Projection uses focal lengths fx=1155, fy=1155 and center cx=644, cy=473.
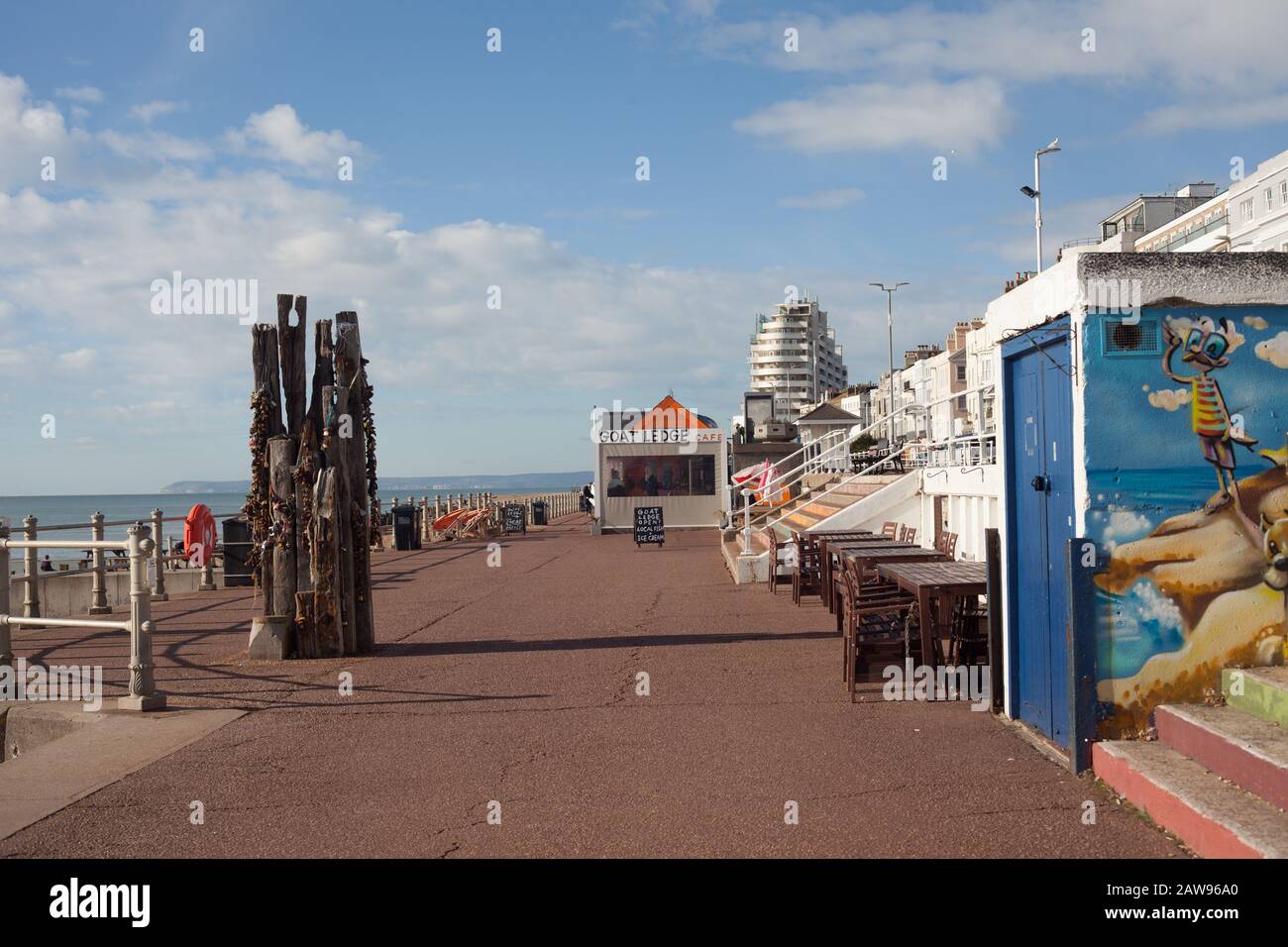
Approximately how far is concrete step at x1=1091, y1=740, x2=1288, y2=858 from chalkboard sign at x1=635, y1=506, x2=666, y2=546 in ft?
62.6

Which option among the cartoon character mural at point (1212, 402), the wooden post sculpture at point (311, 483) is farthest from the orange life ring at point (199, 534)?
the cartoon character mural at point (1212, 402)

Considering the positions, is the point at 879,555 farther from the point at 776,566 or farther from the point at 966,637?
the point at 776,566

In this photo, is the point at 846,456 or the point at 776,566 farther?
the point at 846,456

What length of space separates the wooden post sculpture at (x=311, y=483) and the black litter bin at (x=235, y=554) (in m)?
8.22

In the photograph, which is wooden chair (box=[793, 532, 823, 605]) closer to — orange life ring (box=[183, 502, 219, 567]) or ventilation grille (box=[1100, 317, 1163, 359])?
ventilation grille (box=[1100, 317, 1163, 359])

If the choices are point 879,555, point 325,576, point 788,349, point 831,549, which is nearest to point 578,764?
point 325,576

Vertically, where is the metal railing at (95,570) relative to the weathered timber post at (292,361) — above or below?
below

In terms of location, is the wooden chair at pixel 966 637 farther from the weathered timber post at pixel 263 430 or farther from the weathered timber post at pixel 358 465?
the weathered timber post at pixel 263 430

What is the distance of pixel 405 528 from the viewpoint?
91.7 ft

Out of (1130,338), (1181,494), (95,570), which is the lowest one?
(95,570)

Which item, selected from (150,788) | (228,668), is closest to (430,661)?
(228,668)

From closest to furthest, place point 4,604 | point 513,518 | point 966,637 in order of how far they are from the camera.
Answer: point 966,637 < point 4,604 < point 513,518

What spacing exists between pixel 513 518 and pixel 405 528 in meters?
6.88

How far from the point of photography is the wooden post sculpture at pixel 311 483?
10109 mm
